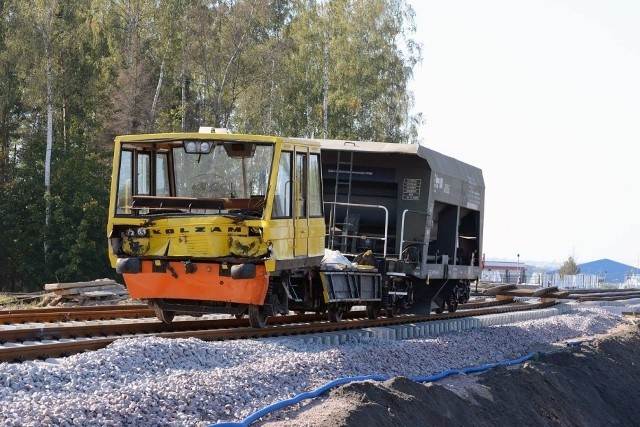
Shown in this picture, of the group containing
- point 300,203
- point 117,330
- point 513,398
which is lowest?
point 513,398

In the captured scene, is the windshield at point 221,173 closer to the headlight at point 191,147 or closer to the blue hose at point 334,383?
the headlight at point 191,147

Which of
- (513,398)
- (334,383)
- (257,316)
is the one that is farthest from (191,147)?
(513,398)

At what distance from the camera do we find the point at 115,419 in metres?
7.65

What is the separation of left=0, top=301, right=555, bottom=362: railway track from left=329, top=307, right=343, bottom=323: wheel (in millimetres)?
211

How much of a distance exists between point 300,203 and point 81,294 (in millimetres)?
8860

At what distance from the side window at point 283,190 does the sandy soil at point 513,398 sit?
3.35 m

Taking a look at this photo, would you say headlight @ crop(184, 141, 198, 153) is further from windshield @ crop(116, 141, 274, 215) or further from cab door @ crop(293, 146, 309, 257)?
cab door @ crop(293, 146, 309, 257)

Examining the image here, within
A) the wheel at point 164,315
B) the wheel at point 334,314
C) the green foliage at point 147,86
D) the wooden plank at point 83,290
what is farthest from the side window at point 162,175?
the green foliage at point 147,86

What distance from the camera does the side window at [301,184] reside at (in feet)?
49.2

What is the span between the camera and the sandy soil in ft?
30.5

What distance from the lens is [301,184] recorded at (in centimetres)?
1521

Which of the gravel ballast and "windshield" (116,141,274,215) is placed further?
"windshield" (116,141,274,215)

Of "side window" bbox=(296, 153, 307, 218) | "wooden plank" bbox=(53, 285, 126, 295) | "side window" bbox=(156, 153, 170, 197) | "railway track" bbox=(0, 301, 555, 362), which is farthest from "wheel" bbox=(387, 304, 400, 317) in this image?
"wooden plank" bbox=(53, 285, 126, 295)

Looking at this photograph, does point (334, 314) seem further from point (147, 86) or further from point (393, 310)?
point (147, 86)
